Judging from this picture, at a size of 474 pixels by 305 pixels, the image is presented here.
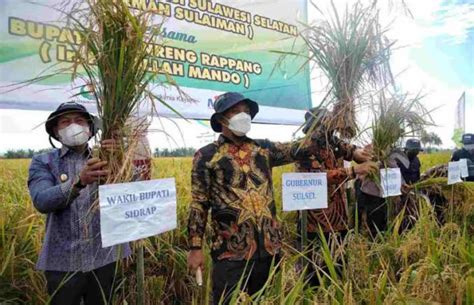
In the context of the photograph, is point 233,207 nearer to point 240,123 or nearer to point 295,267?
point 240,123

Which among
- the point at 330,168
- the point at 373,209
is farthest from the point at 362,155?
the point at 373,209

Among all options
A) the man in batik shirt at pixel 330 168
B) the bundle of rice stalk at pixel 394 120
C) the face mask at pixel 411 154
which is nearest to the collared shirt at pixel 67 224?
the man in batik shirt at pixel 330 168

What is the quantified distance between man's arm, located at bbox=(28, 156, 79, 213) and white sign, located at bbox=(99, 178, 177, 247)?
6.3 inches

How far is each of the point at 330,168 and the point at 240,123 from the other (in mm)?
652

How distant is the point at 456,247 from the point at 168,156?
1.30m

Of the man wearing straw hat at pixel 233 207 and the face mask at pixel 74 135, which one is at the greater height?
the face mask at pixel 74 135

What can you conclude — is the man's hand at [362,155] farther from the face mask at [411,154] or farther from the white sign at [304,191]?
the face mask at [411,154]

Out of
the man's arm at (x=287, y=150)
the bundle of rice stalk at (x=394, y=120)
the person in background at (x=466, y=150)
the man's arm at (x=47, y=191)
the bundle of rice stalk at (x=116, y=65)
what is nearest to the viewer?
the bundle of rice stalk at (x=116, y=65)

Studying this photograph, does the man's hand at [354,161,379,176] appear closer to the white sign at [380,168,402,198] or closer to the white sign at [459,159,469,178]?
the white sign at [380,168,402,198]

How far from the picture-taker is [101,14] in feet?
3.95

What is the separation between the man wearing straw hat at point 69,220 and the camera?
1.42 meters

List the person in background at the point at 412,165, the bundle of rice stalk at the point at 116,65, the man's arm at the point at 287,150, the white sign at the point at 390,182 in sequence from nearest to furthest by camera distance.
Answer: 1. the bundle of rice stalk at the point at 116,65
2. the man's arm at the point at 287,150
3. the white sign at the point at 390,182
4. the person in background at the point at 412,165

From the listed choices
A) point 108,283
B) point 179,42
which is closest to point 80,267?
point 108,283

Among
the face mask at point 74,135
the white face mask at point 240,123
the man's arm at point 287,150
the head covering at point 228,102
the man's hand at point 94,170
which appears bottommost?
the man's hand at point 94,170
